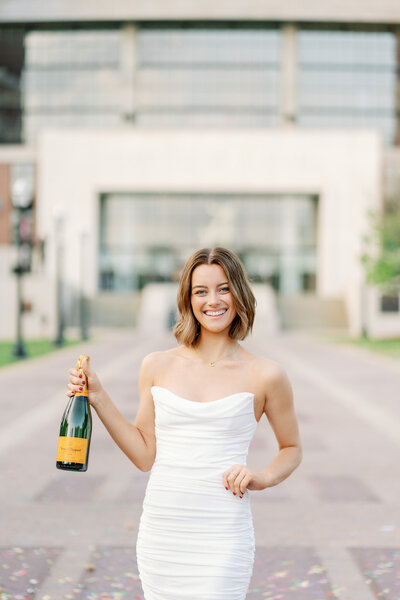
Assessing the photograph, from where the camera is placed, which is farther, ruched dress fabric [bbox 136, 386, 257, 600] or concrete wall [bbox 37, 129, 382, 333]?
concrete wall [bbox 37, 129, 382, 333]

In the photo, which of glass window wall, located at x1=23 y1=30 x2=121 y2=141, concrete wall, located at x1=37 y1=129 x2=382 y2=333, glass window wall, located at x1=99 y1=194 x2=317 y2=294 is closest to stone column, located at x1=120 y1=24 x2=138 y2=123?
glass window wall, located at x1=23 y1=30 x2=121 y2=141

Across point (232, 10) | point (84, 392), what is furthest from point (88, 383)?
point (232, 10)

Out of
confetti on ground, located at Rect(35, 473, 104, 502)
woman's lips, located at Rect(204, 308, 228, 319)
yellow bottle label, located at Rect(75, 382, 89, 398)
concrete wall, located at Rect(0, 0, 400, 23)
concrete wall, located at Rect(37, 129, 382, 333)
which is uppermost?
concrete wall, located at Rect(0, 0, 400, 23)

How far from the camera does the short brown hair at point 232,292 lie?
267 centimetres

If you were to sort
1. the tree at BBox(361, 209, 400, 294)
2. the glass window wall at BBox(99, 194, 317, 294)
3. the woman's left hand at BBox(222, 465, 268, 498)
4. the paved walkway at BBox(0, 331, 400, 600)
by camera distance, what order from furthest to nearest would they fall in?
the glass window wall at BBox(99, 194, 317, 294), the tree at BBox(361, 209, 400, 294), the paved walkway at BBox(0, 331, 400, 600), the woman's left hand at BBox(222, 465, 268, 498)

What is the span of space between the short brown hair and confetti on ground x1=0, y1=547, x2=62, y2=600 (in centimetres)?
235

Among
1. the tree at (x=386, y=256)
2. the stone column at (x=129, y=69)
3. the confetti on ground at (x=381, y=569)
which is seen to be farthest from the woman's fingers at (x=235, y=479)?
the stone column at (x=129, y=69)

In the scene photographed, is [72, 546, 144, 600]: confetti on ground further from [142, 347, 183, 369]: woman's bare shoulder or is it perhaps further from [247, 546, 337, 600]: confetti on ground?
[142, 347, 183, 369]: woman's bare shoulder

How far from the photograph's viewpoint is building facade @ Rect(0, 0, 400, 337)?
178ft

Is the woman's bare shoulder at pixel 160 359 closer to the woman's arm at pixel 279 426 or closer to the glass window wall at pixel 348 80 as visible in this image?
the woman's arm at pixel 279 426

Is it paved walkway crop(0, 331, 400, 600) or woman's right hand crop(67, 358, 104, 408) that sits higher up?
woman's right hand crop(67, 358, 104, 408)

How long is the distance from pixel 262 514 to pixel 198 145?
50.7 metres

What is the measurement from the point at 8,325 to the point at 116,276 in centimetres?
1558

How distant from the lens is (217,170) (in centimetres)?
5547
